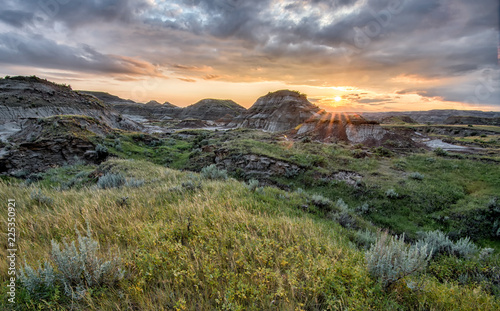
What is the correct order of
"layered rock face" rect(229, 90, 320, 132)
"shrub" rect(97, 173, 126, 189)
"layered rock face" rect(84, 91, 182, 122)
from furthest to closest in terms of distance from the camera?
1. "layered rock face" rect(84, 91, 182, 122)
2. "layered rock face" rect(229, 90, 320, 132)
3. "shrub" rect(97, 173, 126, 189)

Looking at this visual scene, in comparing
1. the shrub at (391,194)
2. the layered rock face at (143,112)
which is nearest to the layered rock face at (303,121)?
the shrub at (391,194)

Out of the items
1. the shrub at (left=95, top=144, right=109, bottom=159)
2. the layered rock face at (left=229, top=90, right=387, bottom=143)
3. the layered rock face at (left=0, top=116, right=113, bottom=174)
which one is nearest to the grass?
the layered rock face at (left=0, top=116, right=113, bottom=174)

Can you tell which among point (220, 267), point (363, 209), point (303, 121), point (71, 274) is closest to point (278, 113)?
point (303, 121)

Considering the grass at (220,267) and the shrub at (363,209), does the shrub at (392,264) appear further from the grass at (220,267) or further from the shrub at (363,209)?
the shrub at (363,209)

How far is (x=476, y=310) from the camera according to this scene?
2.45 metres

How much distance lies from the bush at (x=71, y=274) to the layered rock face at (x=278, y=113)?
64.8 metres

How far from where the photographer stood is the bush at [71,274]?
2.45 metres

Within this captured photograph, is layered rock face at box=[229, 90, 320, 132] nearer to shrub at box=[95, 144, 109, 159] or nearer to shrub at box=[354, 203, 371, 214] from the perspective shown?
shrub at box=[354, 203, 371, 214]

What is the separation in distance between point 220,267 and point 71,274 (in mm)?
1829

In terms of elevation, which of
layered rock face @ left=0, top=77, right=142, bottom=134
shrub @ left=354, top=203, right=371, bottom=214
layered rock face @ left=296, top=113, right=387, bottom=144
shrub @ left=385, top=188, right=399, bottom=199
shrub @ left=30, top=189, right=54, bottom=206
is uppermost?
layered rock face @ left=0, top=77, right=142, bottom=134

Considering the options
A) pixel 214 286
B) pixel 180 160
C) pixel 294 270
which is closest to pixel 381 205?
pixel 294 270

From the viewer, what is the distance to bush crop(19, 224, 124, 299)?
8.04 feet

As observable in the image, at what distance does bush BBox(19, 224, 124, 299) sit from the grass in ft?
0.38

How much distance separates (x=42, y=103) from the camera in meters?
40.8
